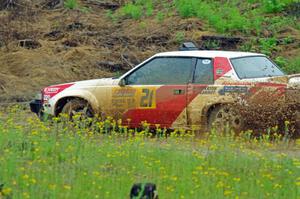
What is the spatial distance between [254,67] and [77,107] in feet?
9.51

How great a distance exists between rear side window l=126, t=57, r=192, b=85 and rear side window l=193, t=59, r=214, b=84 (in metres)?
0.13

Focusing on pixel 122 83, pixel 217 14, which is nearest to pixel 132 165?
pixel 122 83

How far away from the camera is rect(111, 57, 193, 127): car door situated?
1330 centimetres

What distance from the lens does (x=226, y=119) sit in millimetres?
12906

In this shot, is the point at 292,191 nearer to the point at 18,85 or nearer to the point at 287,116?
the point at 287,116

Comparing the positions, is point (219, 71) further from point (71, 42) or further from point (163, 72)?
point (71, 42)

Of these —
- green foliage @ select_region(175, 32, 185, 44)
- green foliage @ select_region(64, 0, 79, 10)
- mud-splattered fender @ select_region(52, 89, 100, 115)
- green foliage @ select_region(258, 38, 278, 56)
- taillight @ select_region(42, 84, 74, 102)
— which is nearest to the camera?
mud-splattered fender @ select_region(52, 89, 100, 115)

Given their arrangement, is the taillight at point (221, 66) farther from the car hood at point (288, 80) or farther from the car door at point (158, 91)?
the car hood at point (288, 80)

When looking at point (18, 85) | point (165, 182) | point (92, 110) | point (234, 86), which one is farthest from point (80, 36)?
point (165, 182)

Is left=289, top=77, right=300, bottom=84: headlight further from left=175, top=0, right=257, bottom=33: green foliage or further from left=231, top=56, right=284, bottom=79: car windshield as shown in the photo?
left=175, top=0, right=257, bottom=33: green foliage

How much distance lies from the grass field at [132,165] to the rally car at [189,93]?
106cm

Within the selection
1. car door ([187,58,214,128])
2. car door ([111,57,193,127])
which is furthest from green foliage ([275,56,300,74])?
car door ([187,58,214,128])

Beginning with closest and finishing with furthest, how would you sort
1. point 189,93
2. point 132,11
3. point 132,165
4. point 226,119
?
1. point 132,165
2. point 226,119
3. point 189,93
4. point 132,11

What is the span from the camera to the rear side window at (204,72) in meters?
13.2
